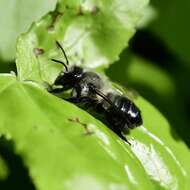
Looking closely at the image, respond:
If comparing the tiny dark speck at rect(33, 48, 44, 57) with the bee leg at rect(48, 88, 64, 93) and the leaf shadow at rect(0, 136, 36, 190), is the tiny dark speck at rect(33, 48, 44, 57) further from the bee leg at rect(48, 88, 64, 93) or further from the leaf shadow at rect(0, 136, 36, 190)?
the leaf shadow at rect(0, 136, 36, 190)

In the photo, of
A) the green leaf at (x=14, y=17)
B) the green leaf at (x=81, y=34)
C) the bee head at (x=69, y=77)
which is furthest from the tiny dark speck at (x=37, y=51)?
the green leaf at (x=14, y=17)

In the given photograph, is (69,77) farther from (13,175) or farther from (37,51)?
(13,175)

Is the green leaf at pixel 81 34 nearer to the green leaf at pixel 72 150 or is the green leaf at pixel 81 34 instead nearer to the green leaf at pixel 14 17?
the green leaf at pixel 72 150

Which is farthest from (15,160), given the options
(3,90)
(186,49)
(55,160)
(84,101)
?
(186,49)

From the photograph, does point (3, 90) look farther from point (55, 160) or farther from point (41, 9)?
point (41, 9)

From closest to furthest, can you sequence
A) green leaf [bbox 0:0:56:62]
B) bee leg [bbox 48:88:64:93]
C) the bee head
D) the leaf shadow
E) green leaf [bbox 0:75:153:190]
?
green leaf [bbox 0:75:153:190], bee leg [bbox 48:88:64:93], the bee head, the leaf shadow, green leaf [bbox 0:0:56:62]

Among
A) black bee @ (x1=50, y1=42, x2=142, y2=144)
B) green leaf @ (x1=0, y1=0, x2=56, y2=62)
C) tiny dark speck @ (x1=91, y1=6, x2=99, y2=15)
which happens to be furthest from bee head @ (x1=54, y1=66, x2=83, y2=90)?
green leaf @ (x1=0, y1=0, x2=56, y2=62)
